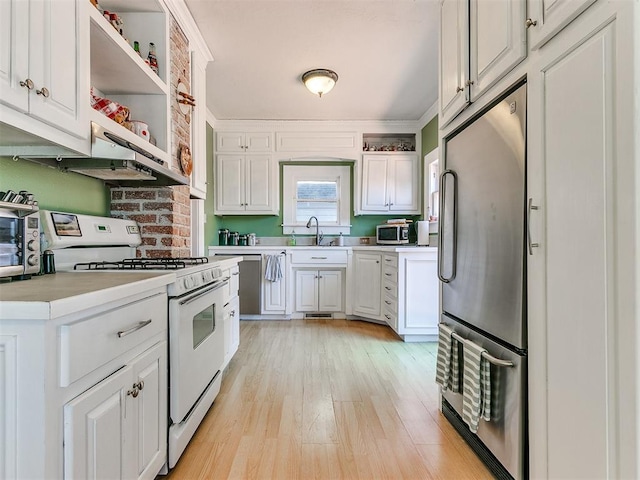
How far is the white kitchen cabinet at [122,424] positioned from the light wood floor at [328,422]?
32 cm

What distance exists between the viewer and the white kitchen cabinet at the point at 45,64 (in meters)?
0.98

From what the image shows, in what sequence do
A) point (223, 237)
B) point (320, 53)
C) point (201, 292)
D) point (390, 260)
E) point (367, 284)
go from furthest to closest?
point (223, 237), point (367, 284), point (390, 260), point (320, 53), point (201, 292)

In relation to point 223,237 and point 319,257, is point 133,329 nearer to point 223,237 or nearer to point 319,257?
point 319,257

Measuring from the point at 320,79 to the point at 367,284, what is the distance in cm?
230

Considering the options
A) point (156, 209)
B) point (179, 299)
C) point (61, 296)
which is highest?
point (156, 209)

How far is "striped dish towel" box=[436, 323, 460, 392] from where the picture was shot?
160 centimetres

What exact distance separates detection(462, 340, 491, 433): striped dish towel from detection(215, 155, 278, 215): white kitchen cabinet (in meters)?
3.31

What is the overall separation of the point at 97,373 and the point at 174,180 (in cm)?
123

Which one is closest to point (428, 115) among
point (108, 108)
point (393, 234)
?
point (393, 234)

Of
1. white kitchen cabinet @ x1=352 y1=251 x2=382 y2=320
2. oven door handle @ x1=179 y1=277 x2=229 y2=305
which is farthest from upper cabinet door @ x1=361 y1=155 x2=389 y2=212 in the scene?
oven door handle @ x1=179 y1=277 x2=229 y2=305

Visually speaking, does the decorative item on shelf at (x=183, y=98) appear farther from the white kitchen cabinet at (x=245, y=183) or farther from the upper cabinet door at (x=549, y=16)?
the upper cabinet door at (x=549, y=16)

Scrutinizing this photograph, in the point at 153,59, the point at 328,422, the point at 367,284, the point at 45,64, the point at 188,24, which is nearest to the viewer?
the point at 45,64

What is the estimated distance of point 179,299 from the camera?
4.52 feet

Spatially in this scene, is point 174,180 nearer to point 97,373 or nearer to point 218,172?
point 97,373
